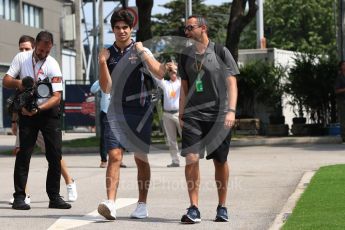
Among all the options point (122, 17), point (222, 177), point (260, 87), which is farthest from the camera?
point (260, 87)

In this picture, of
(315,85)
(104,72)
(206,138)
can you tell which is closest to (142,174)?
(206,138)

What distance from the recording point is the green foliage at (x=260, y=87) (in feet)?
87.6

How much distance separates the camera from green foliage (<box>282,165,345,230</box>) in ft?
26.8

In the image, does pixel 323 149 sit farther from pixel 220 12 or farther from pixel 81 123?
pixel 220 12

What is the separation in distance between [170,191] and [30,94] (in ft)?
9.36

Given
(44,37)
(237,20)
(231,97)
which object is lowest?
(231,97)

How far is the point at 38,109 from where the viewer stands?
9914 mm

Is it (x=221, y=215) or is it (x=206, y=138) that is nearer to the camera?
(x=221, y=215)

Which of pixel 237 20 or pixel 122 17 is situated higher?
pixel 237 20

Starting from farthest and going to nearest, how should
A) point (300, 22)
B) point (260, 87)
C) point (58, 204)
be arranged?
point (300, 22) < point (260, 87) < point (58, 204)

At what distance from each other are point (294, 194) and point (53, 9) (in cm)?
4973

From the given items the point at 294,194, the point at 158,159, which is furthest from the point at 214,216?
the point at 158,159

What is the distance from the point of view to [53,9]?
59250mm

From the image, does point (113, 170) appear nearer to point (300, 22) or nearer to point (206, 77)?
point (206, 77)
